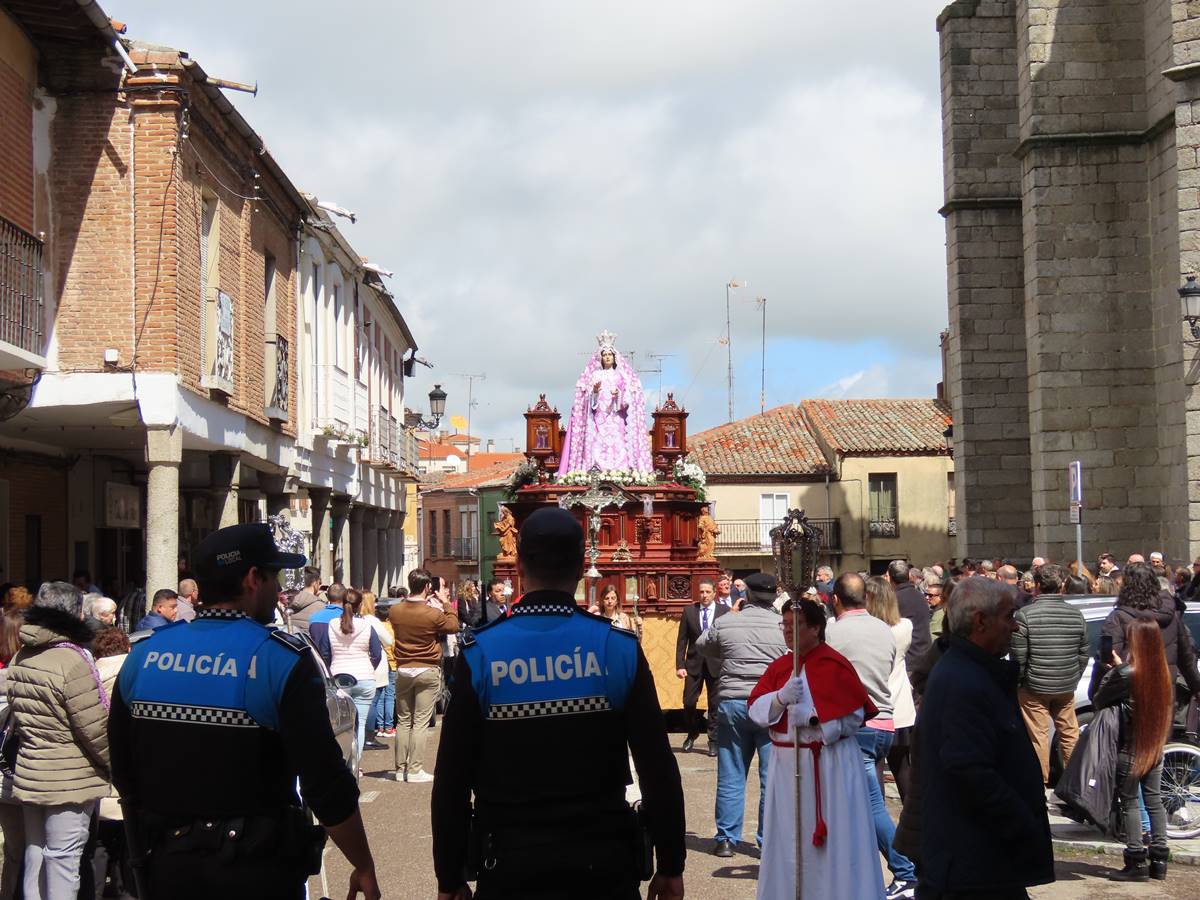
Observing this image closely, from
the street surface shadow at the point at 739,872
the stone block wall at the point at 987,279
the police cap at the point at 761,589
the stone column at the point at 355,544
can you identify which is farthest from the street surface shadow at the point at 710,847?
the stone column at the point at 355,544

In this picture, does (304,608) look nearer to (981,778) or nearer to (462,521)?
(981,778)

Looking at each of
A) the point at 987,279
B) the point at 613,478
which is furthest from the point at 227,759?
the point at 987,279

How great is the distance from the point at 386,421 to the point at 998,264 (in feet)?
48.1

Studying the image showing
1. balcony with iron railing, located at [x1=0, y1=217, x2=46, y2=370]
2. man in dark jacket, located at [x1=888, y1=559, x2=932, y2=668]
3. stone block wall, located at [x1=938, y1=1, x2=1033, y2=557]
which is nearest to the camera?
man in dark jacket, located at [x1=888, y1=559, x2=932, y2=668]

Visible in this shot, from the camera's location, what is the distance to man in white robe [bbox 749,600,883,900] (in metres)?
6.65

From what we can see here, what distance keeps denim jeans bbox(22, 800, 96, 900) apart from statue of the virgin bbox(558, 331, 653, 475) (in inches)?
820

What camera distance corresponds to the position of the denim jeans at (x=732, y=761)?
9.20 m

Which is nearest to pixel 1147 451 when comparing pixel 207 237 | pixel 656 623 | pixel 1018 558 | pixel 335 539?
pixel 1018 558

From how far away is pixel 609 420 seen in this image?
27828 mm

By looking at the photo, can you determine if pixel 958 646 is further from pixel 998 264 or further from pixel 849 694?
pixel 998 264

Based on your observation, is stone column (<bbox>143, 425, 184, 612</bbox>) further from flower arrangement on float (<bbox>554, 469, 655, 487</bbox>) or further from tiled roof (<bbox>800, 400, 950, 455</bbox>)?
tiled roof (<bbox>800, 400, 950, 455</bbox>)

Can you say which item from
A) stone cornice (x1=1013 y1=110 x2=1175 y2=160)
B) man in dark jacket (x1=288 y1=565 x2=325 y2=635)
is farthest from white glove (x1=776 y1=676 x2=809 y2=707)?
stone cornice (x1=1013 y1=110 x2=1175 y2=160)

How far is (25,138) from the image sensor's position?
1469 cm

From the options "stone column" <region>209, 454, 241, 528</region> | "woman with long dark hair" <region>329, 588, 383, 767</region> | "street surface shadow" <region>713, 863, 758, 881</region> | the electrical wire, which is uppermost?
the electrical wire
